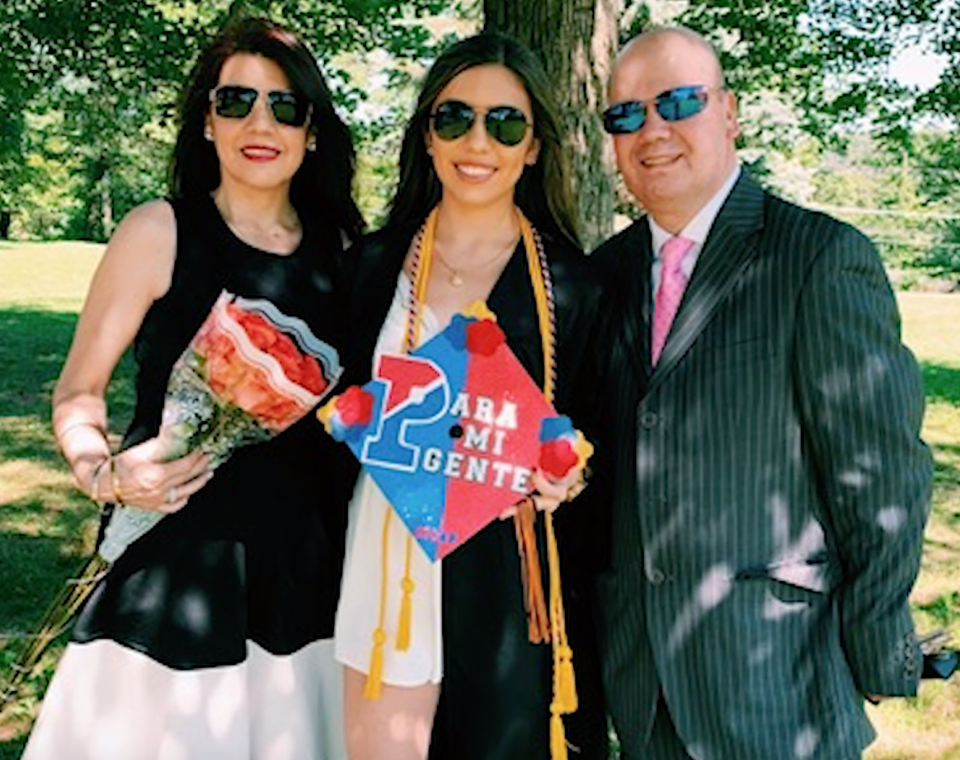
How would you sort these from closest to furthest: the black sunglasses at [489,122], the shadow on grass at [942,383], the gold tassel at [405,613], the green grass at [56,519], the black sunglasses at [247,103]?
the gold tassel at [405,613], the black sunglasses at [489,122], the black sunglasses at [247,103], the green grass at [56,519], the shadow on grass at [942,383]

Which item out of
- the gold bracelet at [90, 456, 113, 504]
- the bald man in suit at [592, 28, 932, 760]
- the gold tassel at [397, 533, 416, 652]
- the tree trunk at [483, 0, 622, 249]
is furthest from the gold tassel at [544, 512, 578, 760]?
the tree trunk at [483, 0, 622, 249]

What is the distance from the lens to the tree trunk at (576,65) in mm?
5043

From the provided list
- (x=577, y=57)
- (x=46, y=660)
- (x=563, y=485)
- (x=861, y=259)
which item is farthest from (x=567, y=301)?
(x=46, y=660)

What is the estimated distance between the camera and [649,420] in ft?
8.98

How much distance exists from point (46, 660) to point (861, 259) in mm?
4696

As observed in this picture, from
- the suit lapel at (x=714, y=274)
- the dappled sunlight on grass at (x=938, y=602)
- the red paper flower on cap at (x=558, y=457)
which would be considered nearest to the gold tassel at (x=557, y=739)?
the red paper flower on cap at (x=558, y=457)

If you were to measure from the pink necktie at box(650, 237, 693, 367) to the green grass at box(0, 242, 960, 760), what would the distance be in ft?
9.92

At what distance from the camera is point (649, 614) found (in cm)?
279

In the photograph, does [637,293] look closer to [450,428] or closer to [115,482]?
[450,428]

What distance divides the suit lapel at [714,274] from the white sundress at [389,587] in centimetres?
59

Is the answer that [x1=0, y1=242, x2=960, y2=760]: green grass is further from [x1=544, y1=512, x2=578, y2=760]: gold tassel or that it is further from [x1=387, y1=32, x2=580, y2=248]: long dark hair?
[x1=387, y1=32, x2=580, y2=248]: long dark hair

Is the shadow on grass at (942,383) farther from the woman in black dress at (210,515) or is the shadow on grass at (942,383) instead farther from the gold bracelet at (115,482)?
the gold bracelet at (115,482)

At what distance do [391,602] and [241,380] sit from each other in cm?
64

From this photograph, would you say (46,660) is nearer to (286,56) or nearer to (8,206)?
(286,56)
